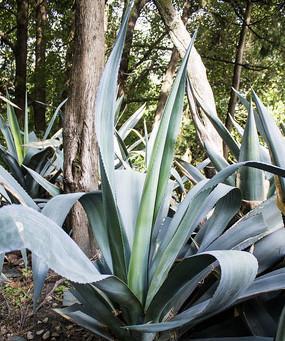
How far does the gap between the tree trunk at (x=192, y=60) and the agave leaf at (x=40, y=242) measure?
5.15ft

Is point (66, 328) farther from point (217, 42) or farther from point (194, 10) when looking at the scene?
point (217, 42)

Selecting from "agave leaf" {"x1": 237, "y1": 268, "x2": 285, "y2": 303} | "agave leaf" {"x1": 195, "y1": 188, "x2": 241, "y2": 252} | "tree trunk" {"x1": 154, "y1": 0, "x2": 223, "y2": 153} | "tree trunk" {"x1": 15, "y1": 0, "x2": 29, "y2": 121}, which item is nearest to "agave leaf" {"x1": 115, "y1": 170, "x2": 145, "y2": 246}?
"agave leaf" {"x1": 195, "y1": 188, "x2": 241, "y2": 252}

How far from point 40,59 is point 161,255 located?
18.3ft

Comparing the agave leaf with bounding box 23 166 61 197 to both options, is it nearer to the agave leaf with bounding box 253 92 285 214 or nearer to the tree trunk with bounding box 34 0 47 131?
the agave leaf with bounding box 253 92 285 214

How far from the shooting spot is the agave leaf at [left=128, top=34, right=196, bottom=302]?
101cm

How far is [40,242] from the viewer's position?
23.8 inches

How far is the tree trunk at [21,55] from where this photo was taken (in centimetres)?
578

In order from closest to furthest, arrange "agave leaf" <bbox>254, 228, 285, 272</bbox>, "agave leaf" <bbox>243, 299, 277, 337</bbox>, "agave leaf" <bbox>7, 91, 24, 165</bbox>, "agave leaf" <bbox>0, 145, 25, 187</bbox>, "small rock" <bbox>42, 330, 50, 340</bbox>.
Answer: "agave leaf" <bbox>243, 299, 277, 337</bbox> < "agave leaf" <bbox>254, 228, 285, 272</bbox> < "small rock" <bbox>42, 330, 50, 340</bbox> < "agave leaf" <bbox>0, 145, 25, 187</bbox> < "agave leaf" <bbox>7, 91, 24, 165</bbox>

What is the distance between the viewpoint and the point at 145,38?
23.7ft

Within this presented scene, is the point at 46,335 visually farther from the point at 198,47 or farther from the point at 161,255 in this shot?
the point at 198,47

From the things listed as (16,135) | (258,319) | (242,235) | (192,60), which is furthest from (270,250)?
(16,135)

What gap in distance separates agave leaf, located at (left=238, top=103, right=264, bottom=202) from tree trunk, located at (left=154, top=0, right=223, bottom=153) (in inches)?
33.7

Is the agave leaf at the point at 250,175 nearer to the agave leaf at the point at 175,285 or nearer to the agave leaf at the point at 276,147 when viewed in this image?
the agave leaf at the point at 276,147

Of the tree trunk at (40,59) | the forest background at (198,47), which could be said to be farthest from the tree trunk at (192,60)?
the tree trunk at (40,59)
